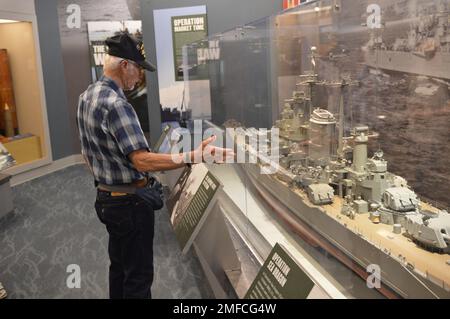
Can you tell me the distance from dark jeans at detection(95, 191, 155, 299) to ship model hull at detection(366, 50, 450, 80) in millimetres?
1597

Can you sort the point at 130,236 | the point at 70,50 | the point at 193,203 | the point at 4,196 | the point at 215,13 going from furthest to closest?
the point at 70,50
the point at 215,13
the point at 4,196
the point at 193,203
the point at 130,236

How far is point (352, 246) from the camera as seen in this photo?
8.36 ft

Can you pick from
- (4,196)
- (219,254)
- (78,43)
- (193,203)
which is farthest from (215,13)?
Answer: (219,254)

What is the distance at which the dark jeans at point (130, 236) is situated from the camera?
2812 mm

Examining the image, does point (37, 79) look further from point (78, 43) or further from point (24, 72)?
point (78, 43)

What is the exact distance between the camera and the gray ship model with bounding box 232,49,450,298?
2.29 meters

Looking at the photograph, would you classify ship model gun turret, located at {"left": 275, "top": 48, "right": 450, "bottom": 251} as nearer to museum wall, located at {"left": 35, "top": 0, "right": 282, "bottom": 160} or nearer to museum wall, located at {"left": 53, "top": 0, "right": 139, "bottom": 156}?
museum wall, located at {"left": 35, "top": 0, "right": 282, "bottom": 160}

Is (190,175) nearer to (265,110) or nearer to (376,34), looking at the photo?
(265,110)

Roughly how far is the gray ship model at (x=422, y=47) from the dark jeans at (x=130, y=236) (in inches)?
63.6

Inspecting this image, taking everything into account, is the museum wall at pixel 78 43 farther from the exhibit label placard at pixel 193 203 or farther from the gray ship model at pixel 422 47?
the gray ship model at pixel 422 47

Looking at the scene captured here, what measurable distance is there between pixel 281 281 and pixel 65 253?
3.24 m
